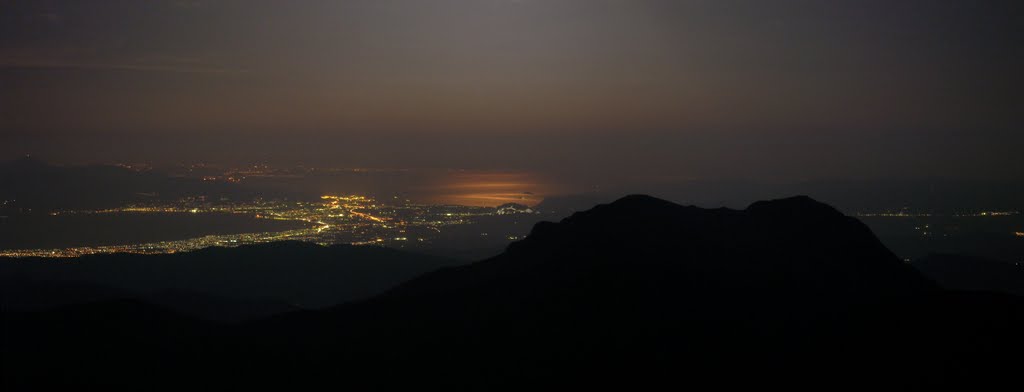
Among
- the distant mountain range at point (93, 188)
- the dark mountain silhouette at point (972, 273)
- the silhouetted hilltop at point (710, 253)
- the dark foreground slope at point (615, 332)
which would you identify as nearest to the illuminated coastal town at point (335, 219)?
the distant mountain range at point (93, 188)

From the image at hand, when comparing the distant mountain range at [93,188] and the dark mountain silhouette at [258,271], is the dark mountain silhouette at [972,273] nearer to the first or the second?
the dark mountain silhouette at [258,271]

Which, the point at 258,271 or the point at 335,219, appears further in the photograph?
the point at 335,219

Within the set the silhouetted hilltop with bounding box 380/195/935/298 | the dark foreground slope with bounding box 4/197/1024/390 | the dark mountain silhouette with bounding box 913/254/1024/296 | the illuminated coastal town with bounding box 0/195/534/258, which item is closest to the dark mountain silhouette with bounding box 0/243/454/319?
the illuminated coastal town with bounding box 0/195/534/258

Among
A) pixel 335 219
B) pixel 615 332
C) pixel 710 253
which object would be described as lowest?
pixel 335 219

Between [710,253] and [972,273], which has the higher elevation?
[710,253]

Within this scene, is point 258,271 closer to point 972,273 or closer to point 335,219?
point 335,219

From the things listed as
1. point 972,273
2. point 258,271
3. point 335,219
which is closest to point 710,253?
point 972,273

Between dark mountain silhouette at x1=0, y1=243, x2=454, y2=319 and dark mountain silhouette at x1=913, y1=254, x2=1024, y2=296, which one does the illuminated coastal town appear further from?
dark mountain silhouette at x1=913, y1=254, x2=1024, y2=296

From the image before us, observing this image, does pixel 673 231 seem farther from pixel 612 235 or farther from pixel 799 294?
pixel 799 294

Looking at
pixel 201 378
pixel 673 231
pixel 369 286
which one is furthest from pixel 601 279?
pixel 369 286

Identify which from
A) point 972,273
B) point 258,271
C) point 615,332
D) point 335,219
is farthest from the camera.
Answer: point 335,219
